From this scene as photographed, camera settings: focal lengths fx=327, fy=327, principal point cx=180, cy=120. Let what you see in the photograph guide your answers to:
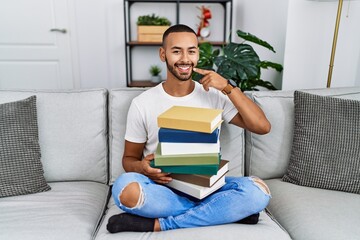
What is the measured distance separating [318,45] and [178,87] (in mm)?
1314

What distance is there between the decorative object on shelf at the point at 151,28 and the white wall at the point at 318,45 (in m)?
1.47

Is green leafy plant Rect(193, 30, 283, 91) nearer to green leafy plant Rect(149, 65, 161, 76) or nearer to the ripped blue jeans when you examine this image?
the ripped blue jeans

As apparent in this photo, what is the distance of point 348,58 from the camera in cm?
227

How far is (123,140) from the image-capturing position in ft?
5.01

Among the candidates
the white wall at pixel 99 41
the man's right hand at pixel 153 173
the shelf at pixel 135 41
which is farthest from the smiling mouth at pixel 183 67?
the white wall at pixel 99 41

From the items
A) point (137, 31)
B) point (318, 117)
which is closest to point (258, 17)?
point (137, 31)

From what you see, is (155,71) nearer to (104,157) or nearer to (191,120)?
(104,157)

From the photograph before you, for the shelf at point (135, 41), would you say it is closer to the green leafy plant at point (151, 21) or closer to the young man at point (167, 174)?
the green leafy plant at point (151, 21)

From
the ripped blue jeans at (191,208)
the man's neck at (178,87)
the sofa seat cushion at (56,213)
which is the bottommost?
the sofa seat cushion at (56,213)

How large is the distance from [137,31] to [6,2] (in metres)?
1.35

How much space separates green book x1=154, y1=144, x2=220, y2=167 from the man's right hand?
0.06m

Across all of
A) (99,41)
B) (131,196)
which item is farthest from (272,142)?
(99,41)

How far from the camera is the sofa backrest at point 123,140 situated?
152 cm

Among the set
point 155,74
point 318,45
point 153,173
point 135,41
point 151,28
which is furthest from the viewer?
point 155,74
